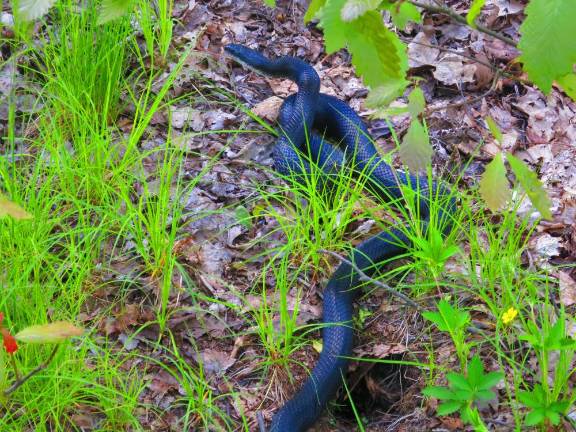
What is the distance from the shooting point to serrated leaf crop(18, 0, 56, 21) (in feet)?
3.38

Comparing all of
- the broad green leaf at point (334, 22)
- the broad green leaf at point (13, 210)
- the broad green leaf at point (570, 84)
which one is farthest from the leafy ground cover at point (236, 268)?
the broad green leaf at point (334, 22)

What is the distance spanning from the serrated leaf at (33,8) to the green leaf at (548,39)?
69 cm

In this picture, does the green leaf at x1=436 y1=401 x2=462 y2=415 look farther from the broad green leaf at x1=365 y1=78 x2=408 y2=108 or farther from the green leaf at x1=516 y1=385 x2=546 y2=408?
the broad green leaf at x1=365 y1=78 x2=408 y2=108

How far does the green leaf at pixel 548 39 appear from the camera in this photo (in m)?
0.96

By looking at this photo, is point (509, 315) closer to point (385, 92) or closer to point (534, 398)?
point (534, 398)

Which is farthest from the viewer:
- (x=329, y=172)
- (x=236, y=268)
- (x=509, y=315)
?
(x=329, y=172)

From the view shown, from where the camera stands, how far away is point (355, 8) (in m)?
1.02

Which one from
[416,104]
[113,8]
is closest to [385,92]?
[416,104]

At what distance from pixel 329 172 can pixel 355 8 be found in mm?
2625

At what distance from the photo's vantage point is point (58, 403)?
7.81 ft

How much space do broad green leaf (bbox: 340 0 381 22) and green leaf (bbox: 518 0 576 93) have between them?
0.72 feet

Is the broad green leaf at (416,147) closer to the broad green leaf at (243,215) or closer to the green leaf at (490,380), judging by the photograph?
the green leaf at (490,380)

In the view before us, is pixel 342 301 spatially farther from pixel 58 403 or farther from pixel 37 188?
pixel 37 188

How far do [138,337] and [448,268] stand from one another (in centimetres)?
135
